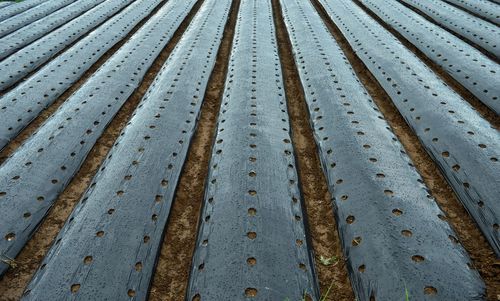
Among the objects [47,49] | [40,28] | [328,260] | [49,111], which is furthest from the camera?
[40,28]

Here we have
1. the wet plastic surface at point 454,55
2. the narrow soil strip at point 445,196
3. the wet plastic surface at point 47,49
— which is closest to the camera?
the narrow soil strip at point 445,196

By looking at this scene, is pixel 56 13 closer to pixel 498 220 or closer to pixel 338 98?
pixel 338 98

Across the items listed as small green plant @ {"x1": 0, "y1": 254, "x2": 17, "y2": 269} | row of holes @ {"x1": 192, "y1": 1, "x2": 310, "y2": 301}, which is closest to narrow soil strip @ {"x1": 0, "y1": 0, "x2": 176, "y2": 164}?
small green plant @ {"x1": 0, "y1": 254, "x2": 17, "y2": 269}

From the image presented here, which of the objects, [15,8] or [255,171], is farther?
[15,8]

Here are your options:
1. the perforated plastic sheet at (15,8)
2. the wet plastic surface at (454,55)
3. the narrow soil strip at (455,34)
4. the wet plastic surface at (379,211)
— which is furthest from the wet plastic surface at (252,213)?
the perforated plastic sheet at (15,8)

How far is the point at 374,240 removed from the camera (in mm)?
1235

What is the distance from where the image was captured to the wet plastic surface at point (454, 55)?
7.27ft

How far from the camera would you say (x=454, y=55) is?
2676 mm

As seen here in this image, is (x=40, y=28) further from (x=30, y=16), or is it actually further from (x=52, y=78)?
(x=52, y=78)

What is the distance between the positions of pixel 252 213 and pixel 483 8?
394cm

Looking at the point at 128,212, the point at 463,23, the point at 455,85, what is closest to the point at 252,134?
the point at 128,212

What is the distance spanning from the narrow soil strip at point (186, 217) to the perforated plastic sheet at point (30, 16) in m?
3.00

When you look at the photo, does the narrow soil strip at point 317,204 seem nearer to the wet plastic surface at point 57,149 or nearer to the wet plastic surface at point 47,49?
the wet plastic surface at point 57,149

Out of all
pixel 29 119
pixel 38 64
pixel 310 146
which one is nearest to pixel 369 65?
pixel 310 146
